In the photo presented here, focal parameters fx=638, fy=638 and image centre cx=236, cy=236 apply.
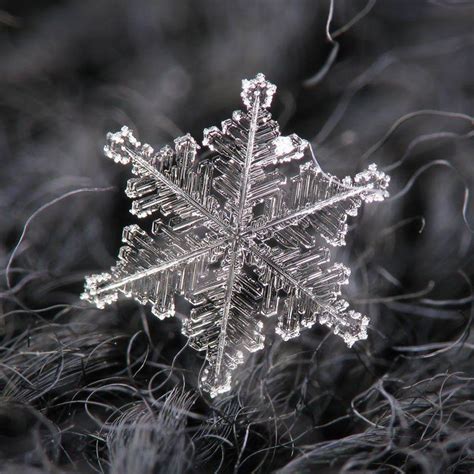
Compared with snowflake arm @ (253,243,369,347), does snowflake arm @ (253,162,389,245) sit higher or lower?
higher

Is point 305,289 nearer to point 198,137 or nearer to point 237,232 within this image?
point 237,232

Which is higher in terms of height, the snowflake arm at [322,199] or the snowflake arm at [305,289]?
the snowflake arm at [322,199]

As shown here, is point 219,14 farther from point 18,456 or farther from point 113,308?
point 18,456

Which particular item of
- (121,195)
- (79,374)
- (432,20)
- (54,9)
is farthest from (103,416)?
(432,20)

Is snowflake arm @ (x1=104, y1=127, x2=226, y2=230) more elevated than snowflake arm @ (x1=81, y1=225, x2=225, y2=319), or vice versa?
snowflake arm @ (x1=104, y1=127, x2=226, y2=230)
